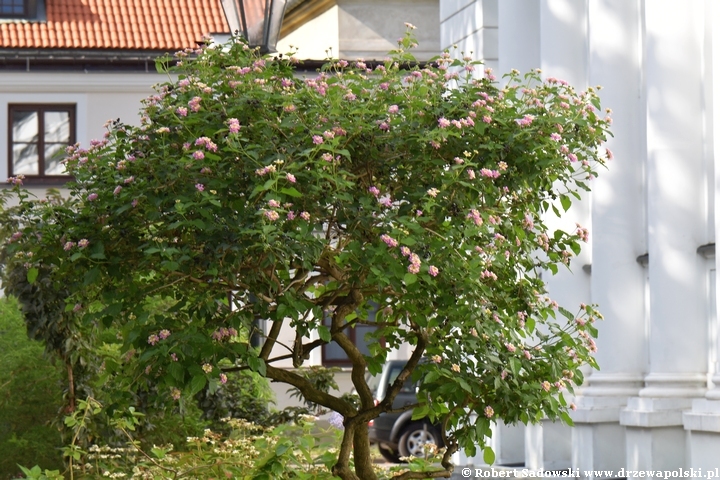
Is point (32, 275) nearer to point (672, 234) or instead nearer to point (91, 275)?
point (91, 275)

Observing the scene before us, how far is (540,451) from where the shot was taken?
1223 centimetres

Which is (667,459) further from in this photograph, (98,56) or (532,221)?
(98,56)

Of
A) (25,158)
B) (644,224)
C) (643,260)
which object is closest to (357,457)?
(643,260)

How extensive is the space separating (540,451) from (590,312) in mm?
6178

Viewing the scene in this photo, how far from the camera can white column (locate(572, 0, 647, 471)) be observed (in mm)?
11258

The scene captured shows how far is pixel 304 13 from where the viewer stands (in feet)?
101

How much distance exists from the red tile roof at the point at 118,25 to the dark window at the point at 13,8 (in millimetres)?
351

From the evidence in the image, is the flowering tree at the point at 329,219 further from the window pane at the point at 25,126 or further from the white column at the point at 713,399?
the window pane at the point at 25,126

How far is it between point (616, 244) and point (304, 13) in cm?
2053

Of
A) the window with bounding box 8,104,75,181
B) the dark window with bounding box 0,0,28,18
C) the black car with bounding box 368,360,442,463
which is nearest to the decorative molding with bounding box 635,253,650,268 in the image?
the black car with bounding box 368,360,442,463

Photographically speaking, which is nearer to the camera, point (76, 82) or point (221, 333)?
point (221, 333)

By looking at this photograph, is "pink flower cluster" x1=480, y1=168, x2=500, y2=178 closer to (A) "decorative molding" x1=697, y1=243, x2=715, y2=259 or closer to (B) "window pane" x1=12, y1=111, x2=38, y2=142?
(A) "decorative molding" x1=697, y1=243, x2=715, y2=259

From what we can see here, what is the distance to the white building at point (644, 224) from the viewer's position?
1017 centimetres

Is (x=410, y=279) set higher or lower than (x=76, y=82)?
lower
